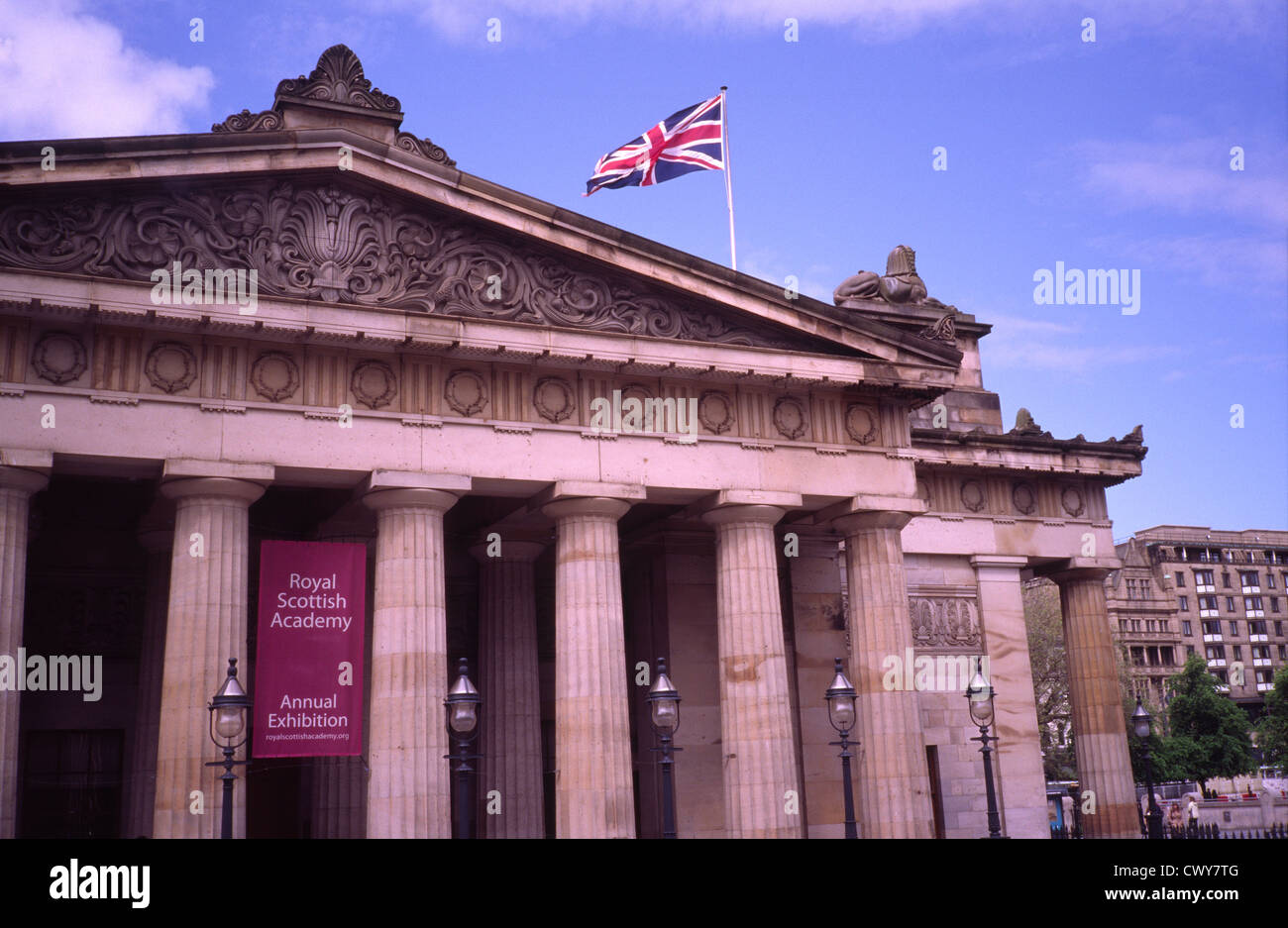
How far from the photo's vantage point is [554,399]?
26.1 metres

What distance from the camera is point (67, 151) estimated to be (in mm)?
22156

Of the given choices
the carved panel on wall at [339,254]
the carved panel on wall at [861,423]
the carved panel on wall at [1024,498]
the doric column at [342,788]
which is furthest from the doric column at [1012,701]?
the doric column at [342,788]

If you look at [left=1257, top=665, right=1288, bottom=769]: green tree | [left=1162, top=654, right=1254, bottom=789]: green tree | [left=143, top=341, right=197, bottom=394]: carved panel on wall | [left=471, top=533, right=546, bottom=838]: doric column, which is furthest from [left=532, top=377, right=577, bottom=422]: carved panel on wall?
[left=1257, top=665, right=1288, bottom=769]: green tree

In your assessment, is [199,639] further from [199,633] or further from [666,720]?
[666,720]

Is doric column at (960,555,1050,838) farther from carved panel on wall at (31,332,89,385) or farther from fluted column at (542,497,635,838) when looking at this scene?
carved panel on wall at (31,332,89,385)

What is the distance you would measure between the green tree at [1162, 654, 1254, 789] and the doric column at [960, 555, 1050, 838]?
44708 mm

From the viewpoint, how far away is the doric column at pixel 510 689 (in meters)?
28.6

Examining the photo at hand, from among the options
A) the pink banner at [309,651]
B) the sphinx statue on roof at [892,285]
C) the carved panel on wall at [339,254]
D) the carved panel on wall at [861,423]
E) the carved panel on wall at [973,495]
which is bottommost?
the pink banner at [309,651]

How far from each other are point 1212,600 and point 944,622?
280 ft

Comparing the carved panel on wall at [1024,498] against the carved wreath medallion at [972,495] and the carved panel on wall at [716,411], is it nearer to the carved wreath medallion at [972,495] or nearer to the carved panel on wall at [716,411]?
the carved wreath medallion at [972,495]

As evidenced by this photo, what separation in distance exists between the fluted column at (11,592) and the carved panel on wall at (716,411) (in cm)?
1300

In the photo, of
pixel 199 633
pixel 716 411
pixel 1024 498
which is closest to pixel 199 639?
pixel 199 633

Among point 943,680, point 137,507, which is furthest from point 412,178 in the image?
point 943,680

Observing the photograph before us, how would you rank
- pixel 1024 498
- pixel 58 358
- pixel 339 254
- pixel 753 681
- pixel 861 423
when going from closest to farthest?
pixel 58 358
pixel 339 254
pixel 753 681
pixel 861 423
pixel 1024 498
